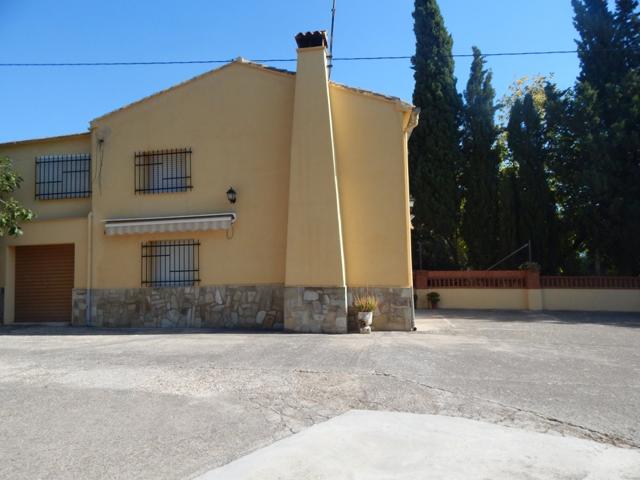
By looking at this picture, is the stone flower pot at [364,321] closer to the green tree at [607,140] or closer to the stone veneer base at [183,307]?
the stone veneer base at [183,307]

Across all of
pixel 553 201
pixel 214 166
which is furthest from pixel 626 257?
pixel 214 166

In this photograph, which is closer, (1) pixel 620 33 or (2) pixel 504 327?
(2) pixel 504 327

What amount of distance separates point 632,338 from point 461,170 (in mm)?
13778

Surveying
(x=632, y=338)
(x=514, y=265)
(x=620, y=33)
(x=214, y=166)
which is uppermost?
(x=620, y=33)

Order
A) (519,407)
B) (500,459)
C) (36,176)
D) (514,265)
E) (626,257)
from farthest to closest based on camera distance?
(514,265), (626,257), (36,176), (519,407), (500,459)

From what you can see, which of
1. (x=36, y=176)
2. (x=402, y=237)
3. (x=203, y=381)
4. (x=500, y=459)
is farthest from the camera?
(x=36, y=176)

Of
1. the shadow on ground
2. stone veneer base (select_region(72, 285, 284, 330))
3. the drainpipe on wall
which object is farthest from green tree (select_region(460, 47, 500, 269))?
the drainpipe on wall

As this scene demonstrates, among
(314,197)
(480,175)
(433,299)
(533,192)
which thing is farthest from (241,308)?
(533,192)

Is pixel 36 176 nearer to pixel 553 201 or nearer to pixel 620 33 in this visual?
pixel 553 201

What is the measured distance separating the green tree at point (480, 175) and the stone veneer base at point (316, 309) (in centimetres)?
1277

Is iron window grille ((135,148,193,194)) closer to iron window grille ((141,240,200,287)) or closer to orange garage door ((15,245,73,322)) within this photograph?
iron window grille ((141,240,200,287))

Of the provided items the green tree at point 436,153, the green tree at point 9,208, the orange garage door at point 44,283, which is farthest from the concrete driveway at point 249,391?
the green tree at point 436,153

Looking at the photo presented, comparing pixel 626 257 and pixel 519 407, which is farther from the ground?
pixel 626 257

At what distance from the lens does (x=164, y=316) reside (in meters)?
12.8
